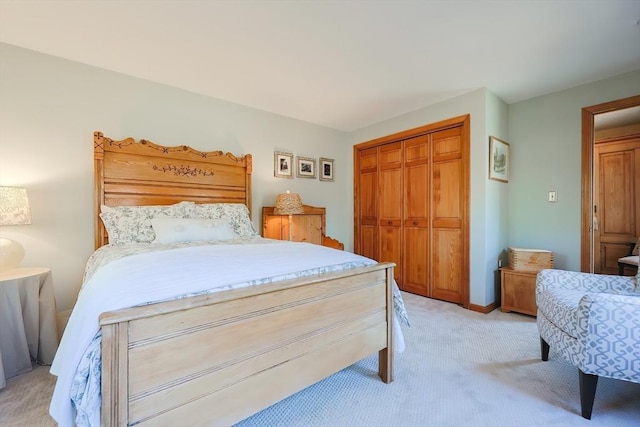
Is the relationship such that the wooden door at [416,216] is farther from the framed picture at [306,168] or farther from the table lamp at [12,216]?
the table lamp at [12,216]

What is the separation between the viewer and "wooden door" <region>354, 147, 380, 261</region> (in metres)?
4.23

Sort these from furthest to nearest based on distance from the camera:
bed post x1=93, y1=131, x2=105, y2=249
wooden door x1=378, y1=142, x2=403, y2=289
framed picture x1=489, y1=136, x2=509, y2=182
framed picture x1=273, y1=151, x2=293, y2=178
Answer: wooden door x1=378, y1=142, x2=403, y2=289, framed picture x1=273, y1=151, x2=293, y2=178, framed picture x1=489, y1=136, x2=509, y2=182, bed post x1=93, y1=131, x2=105, y2=249

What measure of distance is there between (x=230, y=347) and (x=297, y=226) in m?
2.44

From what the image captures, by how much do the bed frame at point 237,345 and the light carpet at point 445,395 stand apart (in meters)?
0.20

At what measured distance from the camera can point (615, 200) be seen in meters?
3.42

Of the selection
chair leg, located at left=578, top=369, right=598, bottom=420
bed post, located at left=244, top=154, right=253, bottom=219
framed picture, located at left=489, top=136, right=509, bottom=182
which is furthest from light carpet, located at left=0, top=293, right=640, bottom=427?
bed post, located at left=244, top=154, right=253, bottom=219

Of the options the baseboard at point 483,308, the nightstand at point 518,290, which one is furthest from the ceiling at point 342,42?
the baseboard at point 483,308

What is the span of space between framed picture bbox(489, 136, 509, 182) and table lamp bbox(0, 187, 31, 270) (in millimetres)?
4088

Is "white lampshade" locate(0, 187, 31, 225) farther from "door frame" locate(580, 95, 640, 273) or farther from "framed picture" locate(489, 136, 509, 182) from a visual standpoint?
"door frame" locate(580, 95, 640, 273)

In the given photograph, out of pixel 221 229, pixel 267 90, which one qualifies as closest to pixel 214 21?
pixel 267 90

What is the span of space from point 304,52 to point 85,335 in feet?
7.51

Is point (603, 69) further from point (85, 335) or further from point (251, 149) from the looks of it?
point (85, 335)

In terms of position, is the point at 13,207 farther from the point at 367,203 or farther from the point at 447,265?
the point at 447,265

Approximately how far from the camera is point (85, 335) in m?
0.97
